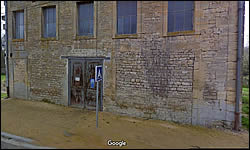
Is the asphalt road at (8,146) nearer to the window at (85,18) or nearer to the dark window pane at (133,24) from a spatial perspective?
the window at (85,18)

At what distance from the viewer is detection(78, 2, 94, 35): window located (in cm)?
679

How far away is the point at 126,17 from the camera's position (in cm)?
615

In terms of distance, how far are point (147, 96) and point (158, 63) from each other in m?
1.36

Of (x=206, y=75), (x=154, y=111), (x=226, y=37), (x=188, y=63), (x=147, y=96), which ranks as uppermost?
(x=226, y=37)

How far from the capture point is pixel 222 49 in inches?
186

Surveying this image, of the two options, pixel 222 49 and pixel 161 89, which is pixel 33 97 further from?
pixel 222 49

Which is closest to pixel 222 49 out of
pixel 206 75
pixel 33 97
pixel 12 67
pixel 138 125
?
pixel 206 75

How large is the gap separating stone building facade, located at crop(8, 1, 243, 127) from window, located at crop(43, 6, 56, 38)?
243 mm

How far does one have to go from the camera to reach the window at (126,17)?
6.03 m

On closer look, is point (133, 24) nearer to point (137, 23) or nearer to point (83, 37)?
point (137, 23)

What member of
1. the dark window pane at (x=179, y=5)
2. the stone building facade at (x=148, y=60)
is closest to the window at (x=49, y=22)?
the stone building facade at (x=148, y=60)

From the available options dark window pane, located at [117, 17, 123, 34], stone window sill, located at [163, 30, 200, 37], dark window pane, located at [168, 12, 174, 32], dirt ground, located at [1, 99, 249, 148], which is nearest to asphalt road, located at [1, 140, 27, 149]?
dirt ground, located at [1, 99, 249, 148]

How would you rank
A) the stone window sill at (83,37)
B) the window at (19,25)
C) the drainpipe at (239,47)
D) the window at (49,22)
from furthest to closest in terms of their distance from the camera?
1. the window at (19,25)
2. the window at (49,22)
3. the stone window sill at (83,37)
4. the drainpipe at (239,47)

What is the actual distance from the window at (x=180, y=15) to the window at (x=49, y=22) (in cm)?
576
